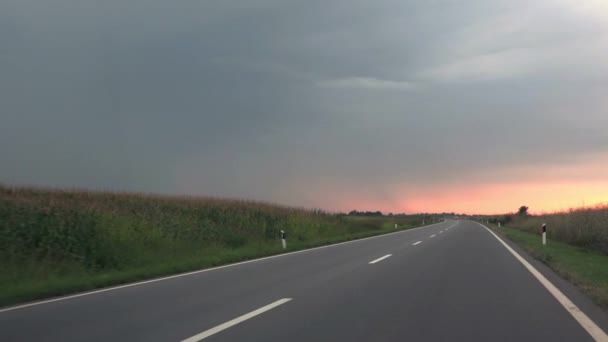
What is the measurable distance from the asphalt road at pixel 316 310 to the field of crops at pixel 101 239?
2.53 metres

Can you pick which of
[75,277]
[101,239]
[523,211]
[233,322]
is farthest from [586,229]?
[523,211]

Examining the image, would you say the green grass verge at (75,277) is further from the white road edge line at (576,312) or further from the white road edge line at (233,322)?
the white road edge line at (576,312)

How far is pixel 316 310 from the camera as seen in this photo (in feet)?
30.9

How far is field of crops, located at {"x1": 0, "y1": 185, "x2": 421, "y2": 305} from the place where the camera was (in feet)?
48.6

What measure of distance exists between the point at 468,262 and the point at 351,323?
10.8m

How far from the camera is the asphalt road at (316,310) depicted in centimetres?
769

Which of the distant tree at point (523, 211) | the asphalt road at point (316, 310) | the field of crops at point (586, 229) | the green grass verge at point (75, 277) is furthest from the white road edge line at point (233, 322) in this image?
the distant tree at point (523, 211)

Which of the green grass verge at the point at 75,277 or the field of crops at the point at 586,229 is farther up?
the field of crops at the point at 586,229

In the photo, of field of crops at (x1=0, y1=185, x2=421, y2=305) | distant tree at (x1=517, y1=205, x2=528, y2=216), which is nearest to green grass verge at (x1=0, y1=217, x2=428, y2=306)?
field of crops at (x1=0, y1=185, x2=421, y2=305)

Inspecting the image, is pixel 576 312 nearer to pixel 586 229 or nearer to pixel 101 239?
pixel 101 239

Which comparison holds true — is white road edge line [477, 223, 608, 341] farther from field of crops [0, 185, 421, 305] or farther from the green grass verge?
field of crops [0, 185, 421, 305]

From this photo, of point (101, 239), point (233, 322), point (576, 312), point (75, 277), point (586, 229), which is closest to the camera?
point (233, 322)

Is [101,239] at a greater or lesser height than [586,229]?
lesser

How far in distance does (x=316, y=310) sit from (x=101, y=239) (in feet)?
38.3
